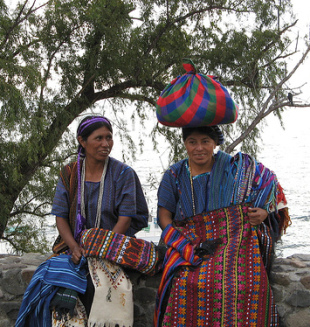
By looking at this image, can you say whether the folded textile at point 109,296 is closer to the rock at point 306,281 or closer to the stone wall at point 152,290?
the stone wall at point 152,290

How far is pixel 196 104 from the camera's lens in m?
2.26

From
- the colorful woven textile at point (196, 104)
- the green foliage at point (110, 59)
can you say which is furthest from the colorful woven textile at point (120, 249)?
the green foliage at point (110, 59)

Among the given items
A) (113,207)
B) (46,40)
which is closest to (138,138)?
(46,40)

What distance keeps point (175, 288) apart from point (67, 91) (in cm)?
563

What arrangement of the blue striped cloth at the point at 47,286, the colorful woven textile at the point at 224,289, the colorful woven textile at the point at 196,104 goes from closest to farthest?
the colorful woven textile at the point at 224,289 < the blue striped cloth at the point at 47,286 < the colorful woven textile at the point at 196,104

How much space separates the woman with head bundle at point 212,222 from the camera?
2.07 meters

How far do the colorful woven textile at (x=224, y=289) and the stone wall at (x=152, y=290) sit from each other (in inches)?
8.3

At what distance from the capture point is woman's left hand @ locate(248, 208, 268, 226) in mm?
2256

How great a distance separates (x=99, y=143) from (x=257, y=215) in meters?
0.99

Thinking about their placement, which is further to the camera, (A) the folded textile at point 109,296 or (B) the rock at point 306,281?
(B) the rock at point 306,281

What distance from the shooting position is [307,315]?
90.4 inches

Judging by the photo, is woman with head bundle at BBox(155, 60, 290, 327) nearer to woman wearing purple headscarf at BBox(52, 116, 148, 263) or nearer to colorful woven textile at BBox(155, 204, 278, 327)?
colorful woven textile at BBox(155, 204, 278, 327)


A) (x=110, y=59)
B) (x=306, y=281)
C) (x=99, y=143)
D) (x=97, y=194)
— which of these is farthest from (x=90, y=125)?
(x=110, y=59)

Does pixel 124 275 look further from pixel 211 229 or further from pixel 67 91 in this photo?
pixel 67 91
